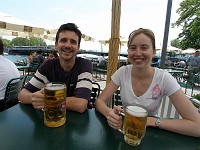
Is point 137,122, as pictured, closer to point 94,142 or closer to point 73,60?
point 94,142

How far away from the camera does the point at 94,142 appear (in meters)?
0.96

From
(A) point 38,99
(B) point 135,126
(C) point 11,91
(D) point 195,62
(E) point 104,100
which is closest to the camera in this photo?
(B) point 135,126

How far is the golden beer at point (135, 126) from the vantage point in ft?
3.01

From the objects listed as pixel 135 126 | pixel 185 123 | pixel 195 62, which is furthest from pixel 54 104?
pixel 195 62

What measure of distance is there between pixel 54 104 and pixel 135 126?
477 millimetres

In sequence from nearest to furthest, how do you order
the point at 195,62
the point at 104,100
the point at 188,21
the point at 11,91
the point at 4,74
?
the point at 104,100 < the point at 11,91 < the point at 4,74 < the point at 195,62 < the point at 188,21

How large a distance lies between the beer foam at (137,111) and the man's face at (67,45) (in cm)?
104

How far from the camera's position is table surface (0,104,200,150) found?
906 mm

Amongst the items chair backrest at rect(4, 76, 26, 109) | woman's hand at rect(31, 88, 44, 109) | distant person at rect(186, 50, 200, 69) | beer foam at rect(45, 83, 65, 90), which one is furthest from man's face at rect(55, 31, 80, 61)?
distant person at rect(186, 50, 200, 69)

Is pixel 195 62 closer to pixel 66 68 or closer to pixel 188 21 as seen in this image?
pixel 66 68

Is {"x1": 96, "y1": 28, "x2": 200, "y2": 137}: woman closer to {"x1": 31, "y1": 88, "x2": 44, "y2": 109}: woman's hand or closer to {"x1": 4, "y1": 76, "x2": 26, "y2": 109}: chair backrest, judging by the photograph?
{"x1": 31, "y1": 88, "x2": 44, "y2": 109}: woman's hand

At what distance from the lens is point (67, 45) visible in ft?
6.06

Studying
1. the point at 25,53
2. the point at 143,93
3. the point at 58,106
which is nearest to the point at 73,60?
the point at 143,93

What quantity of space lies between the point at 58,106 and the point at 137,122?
1.52 feet
